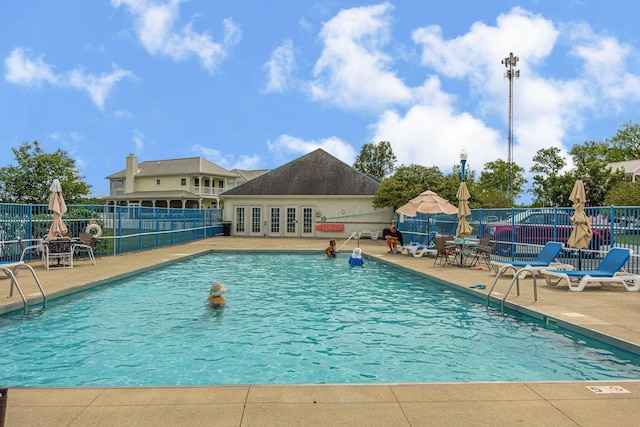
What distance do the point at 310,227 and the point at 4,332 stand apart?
2454cm

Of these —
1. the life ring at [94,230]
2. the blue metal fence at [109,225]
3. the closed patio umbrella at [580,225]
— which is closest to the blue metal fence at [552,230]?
the closed patio umbrella at [580,225]

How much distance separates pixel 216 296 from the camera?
9.48 m

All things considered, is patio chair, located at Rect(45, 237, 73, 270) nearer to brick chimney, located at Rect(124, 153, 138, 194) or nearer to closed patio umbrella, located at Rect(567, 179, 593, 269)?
closed patio umbrella, located at Rect(567, 179, 593, 269)

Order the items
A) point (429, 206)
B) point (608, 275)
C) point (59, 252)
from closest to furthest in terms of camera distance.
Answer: point (608, 275) → point (59, 252) → point (429, 206)

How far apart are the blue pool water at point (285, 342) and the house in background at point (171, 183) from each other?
41.7m

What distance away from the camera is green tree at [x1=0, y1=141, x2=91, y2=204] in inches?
1208

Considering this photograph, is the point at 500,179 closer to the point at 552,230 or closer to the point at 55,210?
the point at 552,230

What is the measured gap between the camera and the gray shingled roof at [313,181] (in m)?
31.3

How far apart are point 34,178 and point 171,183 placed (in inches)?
888

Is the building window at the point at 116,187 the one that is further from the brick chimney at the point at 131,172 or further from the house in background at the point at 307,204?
the house in background at the point at 307,204

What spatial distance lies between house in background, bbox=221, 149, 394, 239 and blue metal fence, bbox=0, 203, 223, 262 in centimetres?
533

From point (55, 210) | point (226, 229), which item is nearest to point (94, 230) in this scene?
point (55, 210)

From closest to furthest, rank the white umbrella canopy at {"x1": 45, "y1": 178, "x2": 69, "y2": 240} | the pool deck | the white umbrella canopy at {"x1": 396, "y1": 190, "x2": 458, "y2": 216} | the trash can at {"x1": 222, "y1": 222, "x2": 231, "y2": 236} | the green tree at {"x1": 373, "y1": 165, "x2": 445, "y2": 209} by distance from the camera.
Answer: the pool deck
the white umbrella canopy at {"x1": 45, "y1": 178, "x2": 69, "y2": 240}
the white umbrella canopy at {"x1": 396, "y1": 190, "x2": 458, "y2": 216}
the green tree at {"x1": 373, "y1": 165, "x2": 445, "y2": 209}
the trash can at {"x1": 222, "y1": 222, "x2": 231, "y2": 236}

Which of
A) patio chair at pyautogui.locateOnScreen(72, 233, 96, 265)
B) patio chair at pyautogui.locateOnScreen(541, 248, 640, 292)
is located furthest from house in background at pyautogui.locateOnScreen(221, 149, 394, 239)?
patio chair at pyautogui.locateOnScreen(541, 248, 640, 292)
